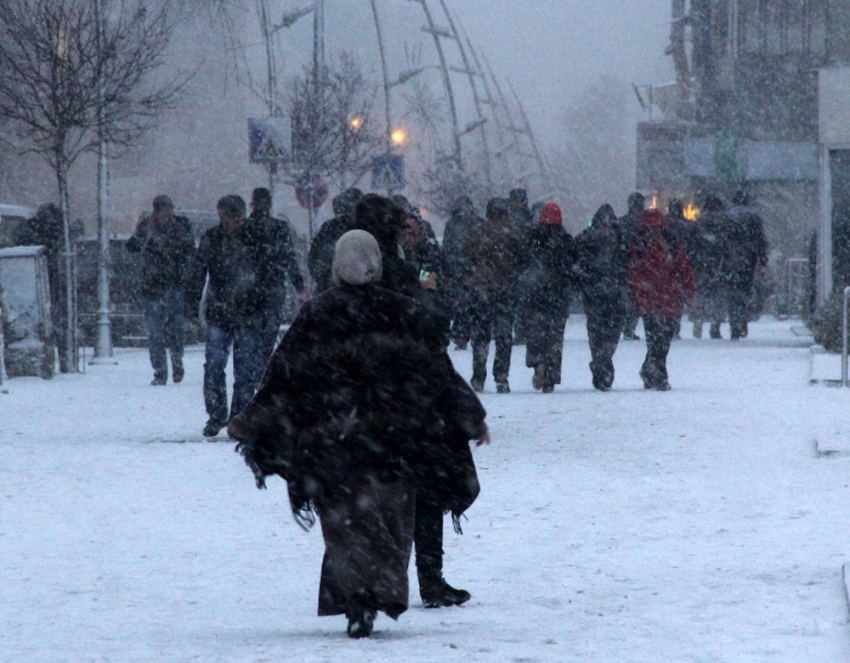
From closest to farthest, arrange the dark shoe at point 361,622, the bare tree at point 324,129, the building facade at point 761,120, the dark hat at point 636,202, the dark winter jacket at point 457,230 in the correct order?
the dark shoe at point 361,622
the dark hat at point 636,202
the dark winter jacket at point 457,230
the bare tree at point 324,129
the building facade at point 761,120

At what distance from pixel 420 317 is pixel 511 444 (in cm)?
640

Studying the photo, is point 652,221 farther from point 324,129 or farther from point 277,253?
point 324,129

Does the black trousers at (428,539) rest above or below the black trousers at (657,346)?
below

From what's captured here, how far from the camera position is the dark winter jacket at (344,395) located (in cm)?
655

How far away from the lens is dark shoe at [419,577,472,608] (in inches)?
282

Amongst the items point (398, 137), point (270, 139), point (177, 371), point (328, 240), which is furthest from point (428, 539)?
point (398, 137)

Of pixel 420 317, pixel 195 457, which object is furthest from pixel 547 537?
pixel 195 457

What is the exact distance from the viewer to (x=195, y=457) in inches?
485

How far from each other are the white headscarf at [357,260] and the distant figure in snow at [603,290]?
425 inches

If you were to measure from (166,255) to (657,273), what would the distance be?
16.2 ft

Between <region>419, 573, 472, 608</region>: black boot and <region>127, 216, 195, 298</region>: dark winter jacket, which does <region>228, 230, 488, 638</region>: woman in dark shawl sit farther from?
<region>127, 216, 195, 298</region>: dark winter jacket

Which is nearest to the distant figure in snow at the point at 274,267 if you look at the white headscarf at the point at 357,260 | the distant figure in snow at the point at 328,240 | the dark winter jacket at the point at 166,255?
the distant figure in snow at the point at 328,240

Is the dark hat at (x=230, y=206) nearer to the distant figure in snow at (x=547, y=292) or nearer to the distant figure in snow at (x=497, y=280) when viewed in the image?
the distant figure in snow at (x=497, y=280)

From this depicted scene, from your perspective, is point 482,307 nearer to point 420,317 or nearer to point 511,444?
point 511,444
